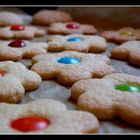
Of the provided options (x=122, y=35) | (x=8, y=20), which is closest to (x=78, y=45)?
(x=122, y=35)

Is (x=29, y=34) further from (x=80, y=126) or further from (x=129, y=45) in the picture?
(x=80, y=126)

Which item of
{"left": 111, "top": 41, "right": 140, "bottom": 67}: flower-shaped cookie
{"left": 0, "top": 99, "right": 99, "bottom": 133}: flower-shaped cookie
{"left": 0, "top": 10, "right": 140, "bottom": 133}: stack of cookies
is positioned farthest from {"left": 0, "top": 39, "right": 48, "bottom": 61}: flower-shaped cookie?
{"left": 0, "top": 99, "right": 99, "bottom": 133}: flower-shaped cookie

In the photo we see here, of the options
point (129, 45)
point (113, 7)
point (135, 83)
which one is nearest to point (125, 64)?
point (129, 45)

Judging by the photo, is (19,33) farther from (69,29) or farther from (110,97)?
(110,97)

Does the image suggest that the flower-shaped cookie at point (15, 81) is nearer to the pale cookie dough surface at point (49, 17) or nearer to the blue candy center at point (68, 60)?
the blue candy center at point (68, 60)

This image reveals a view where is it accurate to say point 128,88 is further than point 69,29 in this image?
No

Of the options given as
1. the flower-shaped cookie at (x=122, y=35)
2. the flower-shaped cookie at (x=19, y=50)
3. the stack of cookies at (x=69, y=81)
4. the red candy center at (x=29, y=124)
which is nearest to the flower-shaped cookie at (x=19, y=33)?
the stack of cookies at (x=69, y=81)
